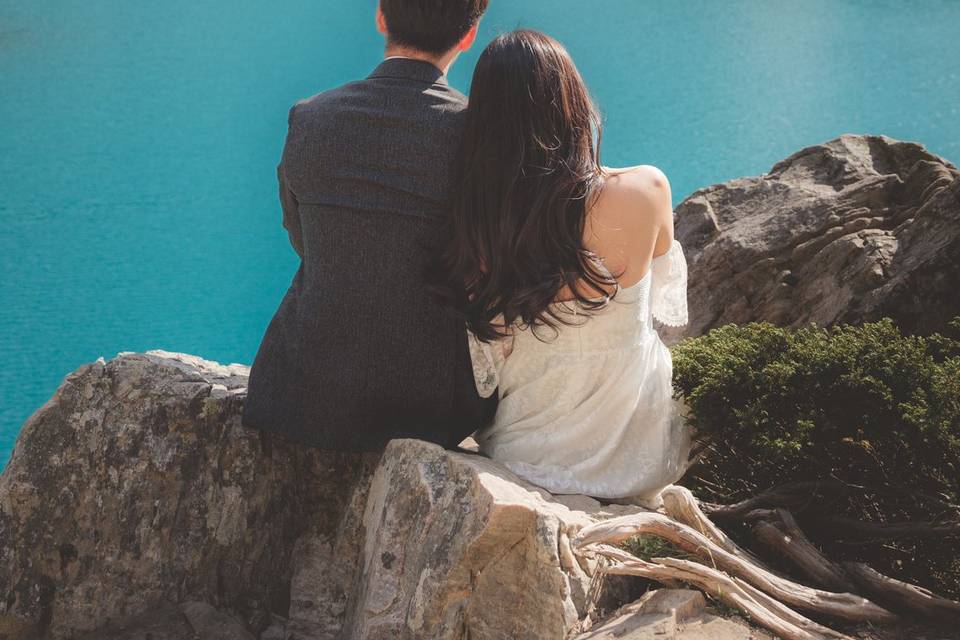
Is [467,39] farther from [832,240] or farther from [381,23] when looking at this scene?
[832,240]

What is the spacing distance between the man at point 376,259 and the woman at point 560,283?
0.09m

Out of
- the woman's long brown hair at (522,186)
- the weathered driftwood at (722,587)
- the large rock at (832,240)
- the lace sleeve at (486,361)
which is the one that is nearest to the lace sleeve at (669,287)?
the woman's long brown hair at (522,186)

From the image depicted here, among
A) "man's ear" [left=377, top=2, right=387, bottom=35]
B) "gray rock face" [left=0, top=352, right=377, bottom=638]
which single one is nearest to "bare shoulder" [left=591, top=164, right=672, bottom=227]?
"man's ear" [left=377, top=2, right=387, bottom=35]

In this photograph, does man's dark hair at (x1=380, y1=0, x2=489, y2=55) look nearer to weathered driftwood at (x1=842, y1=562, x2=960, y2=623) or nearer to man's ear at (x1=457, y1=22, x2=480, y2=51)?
man's ear at (x1=457, y1=22, x2=480, y2=51)

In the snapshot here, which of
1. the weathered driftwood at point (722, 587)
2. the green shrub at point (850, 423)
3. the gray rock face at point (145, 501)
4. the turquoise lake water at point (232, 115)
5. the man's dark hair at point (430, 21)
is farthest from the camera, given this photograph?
the turquoise lake water at point (232, 115)

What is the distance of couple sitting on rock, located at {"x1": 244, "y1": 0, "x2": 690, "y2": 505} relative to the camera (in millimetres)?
2305

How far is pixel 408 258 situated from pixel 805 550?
4.05 feet

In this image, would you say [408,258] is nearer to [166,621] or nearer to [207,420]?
[207,420]

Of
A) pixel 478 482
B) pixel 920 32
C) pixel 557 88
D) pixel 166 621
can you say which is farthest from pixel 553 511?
pixel 920 32

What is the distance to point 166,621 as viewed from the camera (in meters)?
2.67

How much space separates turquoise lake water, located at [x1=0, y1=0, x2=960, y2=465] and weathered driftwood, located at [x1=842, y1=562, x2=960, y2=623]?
519 cm

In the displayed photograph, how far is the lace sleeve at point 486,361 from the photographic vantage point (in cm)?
253

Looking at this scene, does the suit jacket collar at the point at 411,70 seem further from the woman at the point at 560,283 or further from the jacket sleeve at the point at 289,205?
the jacket sleeve at the point at 289,205

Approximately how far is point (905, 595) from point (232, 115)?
9.16 meters
